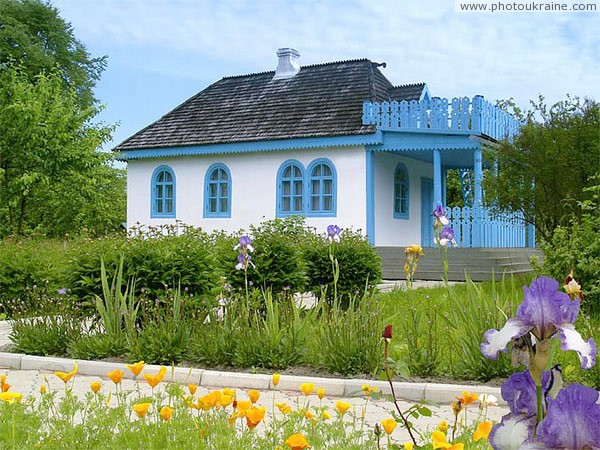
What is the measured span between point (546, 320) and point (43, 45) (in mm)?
42230

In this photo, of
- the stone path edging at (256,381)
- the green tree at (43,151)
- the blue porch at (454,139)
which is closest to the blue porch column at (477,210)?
the blue porch at (454,139)

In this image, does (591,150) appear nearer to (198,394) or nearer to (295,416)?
(198,394)

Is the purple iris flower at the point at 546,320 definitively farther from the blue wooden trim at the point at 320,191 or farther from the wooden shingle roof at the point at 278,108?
the blue wooden trim at the point at 320,191

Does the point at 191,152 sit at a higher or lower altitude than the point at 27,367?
higher

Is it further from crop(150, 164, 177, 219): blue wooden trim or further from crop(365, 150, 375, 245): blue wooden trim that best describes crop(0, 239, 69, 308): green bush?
crop(150, 164, 177, 219): blue wooden trim

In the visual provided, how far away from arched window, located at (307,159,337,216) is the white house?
0.03 metres

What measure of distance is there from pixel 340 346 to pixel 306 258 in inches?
184

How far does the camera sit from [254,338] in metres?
6.51

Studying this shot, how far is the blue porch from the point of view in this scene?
18.2 metres

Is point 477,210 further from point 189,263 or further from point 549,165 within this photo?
point 189,263

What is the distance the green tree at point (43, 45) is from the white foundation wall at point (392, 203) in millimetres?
21927

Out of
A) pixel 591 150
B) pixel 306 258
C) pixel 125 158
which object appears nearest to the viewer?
pixel 306 258

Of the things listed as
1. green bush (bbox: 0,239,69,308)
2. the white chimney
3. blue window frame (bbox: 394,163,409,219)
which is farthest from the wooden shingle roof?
green bush (bbox: 0,239,69,308)

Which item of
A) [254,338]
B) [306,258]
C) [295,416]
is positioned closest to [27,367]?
[254,338]
